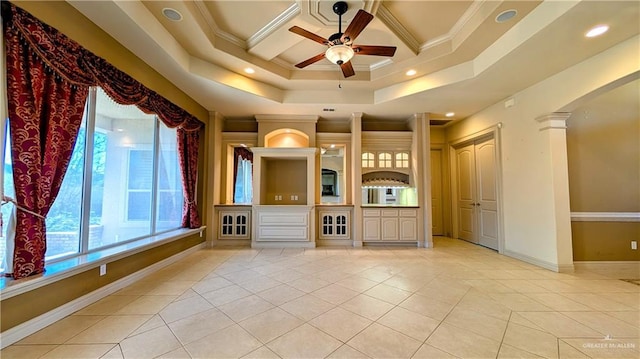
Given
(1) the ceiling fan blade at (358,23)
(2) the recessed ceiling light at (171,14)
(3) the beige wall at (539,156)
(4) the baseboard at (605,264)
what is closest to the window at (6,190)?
(2) the recessed ceiling light at (171,14)

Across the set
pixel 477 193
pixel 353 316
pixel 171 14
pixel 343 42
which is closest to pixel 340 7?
pixel 343 42

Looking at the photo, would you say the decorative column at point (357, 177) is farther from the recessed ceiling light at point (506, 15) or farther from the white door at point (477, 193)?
the recessed ceiling light at point (506, 15)

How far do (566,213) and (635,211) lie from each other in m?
1.26

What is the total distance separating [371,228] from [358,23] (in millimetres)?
4088

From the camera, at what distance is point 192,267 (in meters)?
3.83

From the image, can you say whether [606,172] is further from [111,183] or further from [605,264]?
[111,183]

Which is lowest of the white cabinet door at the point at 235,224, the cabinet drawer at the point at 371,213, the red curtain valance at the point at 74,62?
the white cabinet door at the point at 235,224

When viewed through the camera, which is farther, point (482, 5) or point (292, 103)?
point (292, 103)

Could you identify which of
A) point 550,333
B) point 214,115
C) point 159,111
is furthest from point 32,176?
point 550,333

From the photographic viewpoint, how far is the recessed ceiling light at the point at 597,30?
2.60m

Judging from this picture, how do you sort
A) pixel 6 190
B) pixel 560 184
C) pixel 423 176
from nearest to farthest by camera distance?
pixel 6 190 → pixel 560 184 → pixel 423 176

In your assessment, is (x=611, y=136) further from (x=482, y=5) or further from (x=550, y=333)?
(x=550, y=333)

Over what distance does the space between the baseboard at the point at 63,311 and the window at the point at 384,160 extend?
4796 mm

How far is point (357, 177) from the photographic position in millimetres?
5438
